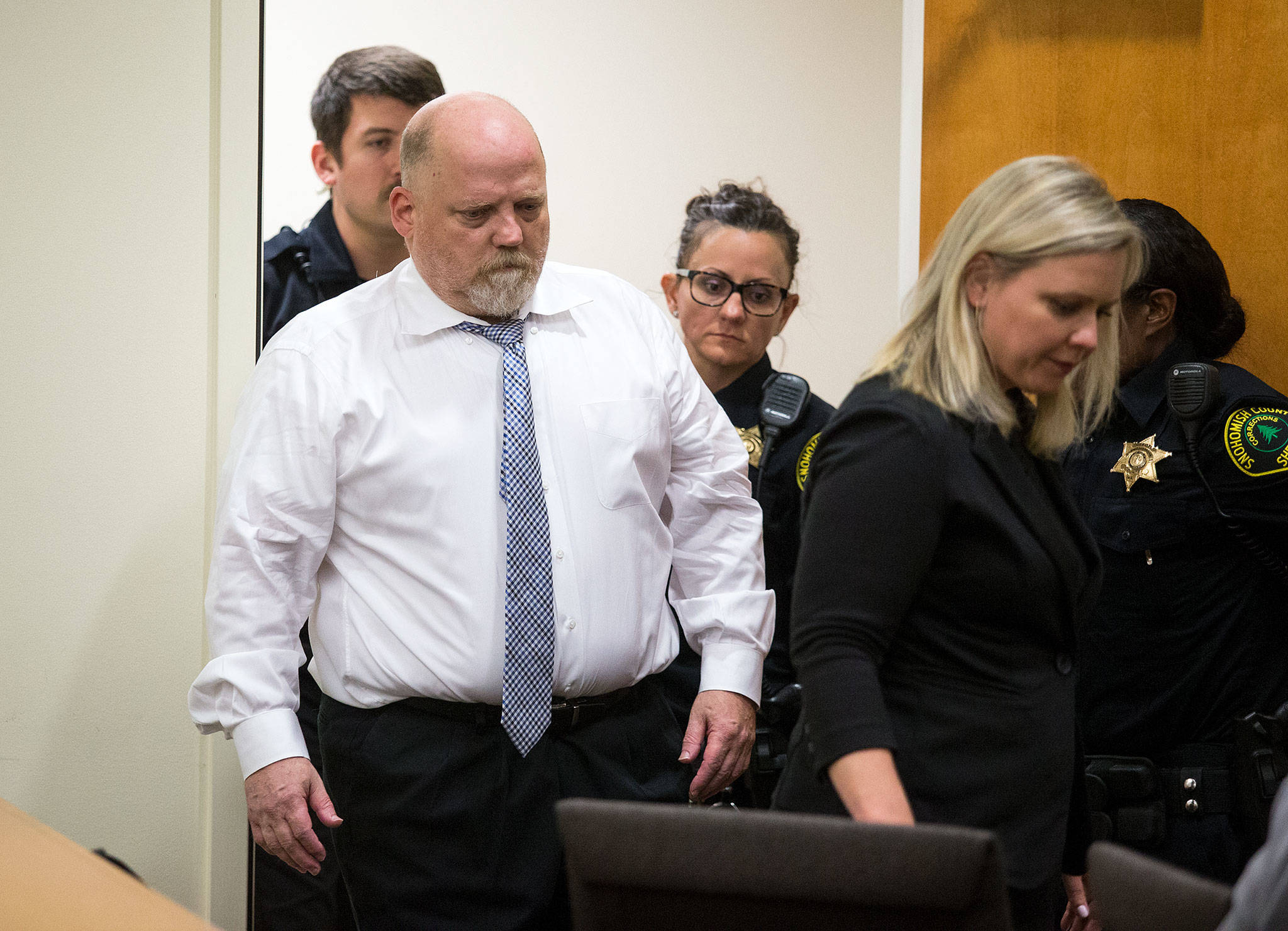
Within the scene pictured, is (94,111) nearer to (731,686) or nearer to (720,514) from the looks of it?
(720,514)

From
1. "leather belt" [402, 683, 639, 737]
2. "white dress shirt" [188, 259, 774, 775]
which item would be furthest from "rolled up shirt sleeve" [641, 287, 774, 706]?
"leather belt" [402, 683, 639, 737]

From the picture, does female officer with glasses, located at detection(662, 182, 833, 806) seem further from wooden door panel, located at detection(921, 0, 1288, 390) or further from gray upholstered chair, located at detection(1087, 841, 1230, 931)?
gray upholstered chair, located at detection(1087, 841, 1230, 931)

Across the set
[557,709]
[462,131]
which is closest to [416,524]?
[557,709]

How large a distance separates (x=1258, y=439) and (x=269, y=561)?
1.50 metres

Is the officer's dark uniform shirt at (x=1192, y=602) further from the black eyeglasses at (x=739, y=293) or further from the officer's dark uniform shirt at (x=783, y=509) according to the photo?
the black eyeglasses at (x=739, y=293)

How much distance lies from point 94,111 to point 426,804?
4.70ft

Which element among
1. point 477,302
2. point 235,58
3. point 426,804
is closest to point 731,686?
point 426,804

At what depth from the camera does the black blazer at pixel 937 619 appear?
1.13 meters

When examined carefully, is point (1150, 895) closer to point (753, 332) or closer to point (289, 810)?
point (289, 810)

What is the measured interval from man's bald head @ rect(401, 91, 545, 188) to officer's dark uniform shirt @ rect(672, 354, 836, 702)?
0.74 metres

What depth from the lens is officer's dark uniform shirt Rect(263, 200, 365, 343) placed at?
2229 millimetres

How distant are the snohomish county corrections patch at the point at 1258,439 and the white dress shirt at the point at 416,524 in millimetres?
799

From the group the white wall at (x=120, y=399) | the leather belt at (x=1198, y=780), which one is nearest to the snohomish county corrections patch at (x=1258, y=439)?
the leather belt at (x=1198, y=780)

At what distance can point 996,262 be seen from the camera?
1.22m
